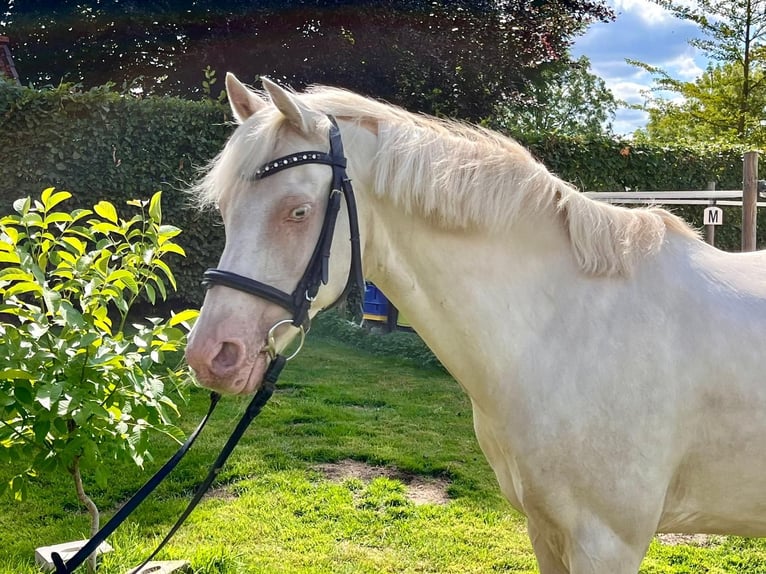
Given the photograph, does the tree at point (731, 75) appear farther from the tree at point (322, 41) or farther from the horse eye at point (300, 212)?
→ the horse eye at point (300, 212)

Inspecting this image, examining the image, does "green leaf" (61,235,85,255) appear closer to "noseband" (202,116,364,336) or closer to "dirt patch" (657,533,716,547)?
"noseband" (202,116,364,336)

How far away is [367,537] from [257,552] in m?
0.62

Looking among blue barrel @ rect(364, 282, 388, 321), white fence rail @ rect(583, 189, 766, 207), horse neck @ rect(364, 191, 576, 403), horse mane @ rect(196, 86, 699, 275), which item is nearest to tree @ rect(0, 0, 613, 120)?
blue barrel @ rect(364, 282, 388, 321)

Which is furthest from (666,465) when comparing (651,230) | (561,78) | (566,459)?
(561,78)

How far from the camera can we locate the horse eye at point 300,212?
4.98 ft

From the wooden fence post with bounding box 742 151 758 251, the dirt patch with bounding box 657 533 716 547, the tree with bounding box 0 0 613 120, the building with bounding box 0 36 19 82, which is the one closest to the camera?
the dirt patch with bounding box 657 533 716 547

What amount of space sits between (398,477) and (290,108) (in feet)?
10.7

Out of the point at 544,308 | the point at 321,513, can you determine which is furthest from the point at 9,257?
the point at 321,513

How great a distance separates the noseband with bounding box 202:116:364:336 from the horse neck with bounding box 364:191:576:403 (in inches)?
4.8

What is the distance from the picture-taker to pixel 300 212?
153 cm

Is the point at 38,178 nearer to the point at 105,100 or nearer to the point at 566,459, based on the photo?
the point at 105,100

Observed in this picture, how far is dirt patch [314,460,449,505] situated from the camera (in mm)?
3930

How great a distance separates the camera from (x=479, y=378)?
171 cm

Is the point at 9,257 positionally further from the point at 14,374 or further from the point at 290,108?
the point at 290,108
